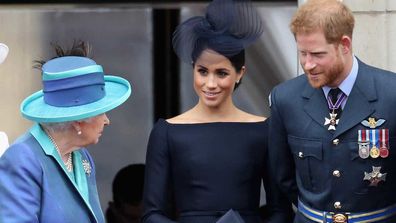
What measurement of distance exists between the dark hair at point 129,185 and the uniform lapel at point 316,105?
87.2 inches

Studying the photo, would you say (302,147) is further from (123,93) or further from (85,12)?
(85,12)

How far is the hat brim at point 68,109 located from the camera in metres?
3.96

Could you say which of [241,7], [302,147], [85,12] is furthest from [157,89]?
[302,147]

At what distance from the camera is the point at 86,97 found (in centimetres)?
406

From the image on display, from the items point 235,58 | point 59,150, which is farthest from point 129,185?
point 59,150

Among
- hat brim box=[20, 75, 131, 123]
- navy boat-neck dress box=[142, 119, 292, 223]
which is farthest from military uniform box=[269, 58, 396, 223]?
hat brim box=[20, 75, 131, 123]

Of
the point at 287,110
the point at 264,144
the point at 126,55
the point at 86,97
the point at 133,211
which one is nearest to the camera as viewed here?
the point at 86,97

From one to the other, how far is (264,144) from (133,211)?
1.75m

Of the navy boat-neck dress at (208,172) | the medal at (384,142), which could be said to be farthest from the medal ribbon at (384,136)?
the navy boat-neck dress at (208,172)

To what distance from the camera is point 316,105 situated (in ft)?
14.1

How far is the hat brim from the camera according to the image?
3.96 meters

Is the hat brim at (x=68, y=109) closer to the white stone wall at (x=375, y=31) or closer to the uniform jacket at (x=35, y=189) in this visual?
the uniform jacket at (x=35, y=189)

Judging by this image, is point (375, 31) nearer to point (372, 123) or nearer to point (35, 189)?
point (372, 123)

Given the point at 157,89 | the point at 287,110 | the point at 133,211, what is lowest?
the point at 133,211
